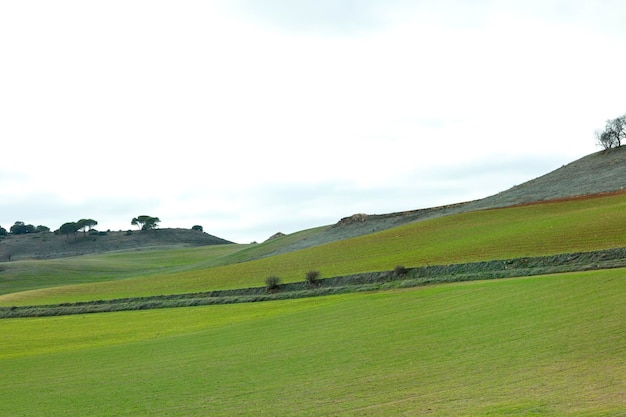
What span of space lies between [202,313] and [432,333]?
2356cm

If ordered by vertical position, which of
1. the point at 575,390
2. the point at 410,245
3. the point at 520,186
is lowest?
the point at 575,390

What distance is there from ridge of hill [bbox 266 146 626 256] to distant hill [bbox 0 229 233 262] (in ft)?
287

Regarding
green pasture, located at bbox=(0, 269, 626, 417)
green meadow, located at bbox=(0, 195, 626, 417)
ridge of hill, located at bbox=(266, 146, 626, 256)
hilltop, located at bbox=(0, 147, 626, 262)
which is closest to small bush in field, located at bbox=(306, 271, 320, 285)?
green meadow, located at bbox=(0, 195, 626, 417)

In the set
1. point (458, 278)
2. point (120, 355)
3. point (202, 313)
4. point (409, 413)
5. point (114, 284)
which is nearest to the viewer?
point (409, 413)

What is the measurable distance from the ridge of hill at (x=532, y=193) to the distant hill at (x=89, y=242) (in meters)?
87.5

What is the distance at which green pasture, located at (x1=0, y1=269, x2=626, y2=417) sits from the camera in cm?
1744

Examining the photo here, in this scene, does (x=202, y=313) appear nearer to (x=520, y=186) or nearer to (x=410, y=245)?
(x=410, y=245)

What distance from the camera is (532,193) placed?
79.9m

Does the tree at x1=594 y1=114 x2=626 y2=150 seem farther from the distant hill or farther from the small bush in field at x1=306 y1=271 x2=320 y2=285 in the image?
the distant hill

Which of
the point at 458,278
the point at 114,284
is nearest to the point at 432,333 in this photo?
the point at 458,278

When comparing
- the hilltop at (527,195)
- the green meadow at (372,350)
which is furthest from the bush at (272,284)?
the hilltop at (527,195)

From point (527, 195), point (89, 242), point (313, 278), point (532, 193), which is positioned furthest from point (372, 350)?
point (89, 242)

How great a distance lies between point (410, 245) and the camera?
62.3m

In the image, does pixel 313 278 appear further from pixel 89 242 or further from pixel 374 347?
pixel 89 242
